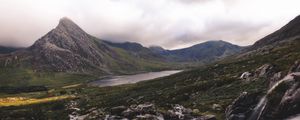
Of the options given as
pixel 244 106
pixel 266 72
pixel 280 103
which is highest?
pixel 266 72

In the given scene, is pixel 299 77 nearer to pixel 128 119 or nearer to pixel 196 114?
pixel 196 114

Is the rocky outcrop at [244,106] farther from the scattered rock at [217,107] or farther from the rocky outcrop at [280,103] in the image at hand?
the scattered rock at [217,107]

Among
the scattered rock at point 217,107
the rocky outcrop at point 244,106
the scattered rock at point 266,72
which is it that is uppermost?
the scattered rock at point 266,72

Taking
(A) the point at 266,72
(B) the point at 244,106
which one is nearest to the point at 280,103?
(B) the point at 244,106

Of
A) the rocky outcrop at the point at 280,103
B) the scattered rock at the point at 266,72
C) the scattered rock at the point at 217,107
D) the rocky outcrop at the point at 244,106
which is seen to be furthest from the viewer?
the scattered rock at the point at 266,72

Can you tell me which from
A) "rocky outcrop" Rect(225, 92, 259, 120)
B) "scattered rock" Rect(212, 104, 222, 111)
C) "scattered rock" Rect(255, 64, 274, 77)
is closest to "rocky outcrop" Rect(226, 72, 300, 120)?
"rocky outcrop" Rect(225, 92, 259, 120)

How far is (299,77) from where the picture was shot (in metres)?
48.2

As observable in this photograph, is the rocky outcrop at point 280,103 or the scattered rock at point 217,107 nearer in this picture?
the rocky outcrop at point 280,103

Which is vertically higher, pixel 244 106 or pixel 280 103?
pixel 280 103

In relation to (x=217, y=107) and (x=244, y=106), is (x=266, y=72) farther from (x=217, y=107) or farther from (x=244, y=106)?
(x=244, y=106)

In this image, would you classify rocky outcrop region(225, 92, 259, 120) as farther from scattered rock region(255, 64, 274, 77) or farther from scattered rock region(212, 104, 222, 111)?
scattered rock region(255, 64, 274, 77)

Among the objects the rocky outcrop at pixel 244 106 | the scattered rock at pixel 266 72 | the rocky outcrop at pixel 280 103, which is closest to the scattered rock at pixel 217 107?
the scattered rock at pixel 266 72

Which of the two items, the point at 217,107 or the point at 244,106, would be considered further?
the point at 217,107

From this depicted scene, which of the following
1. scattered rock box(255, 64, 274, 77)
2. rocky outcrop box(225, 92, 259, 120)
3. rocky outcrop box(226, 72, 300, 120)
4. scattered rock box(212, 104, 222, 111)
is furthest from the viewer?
scattered rock box(255, 64, 274, 77)
